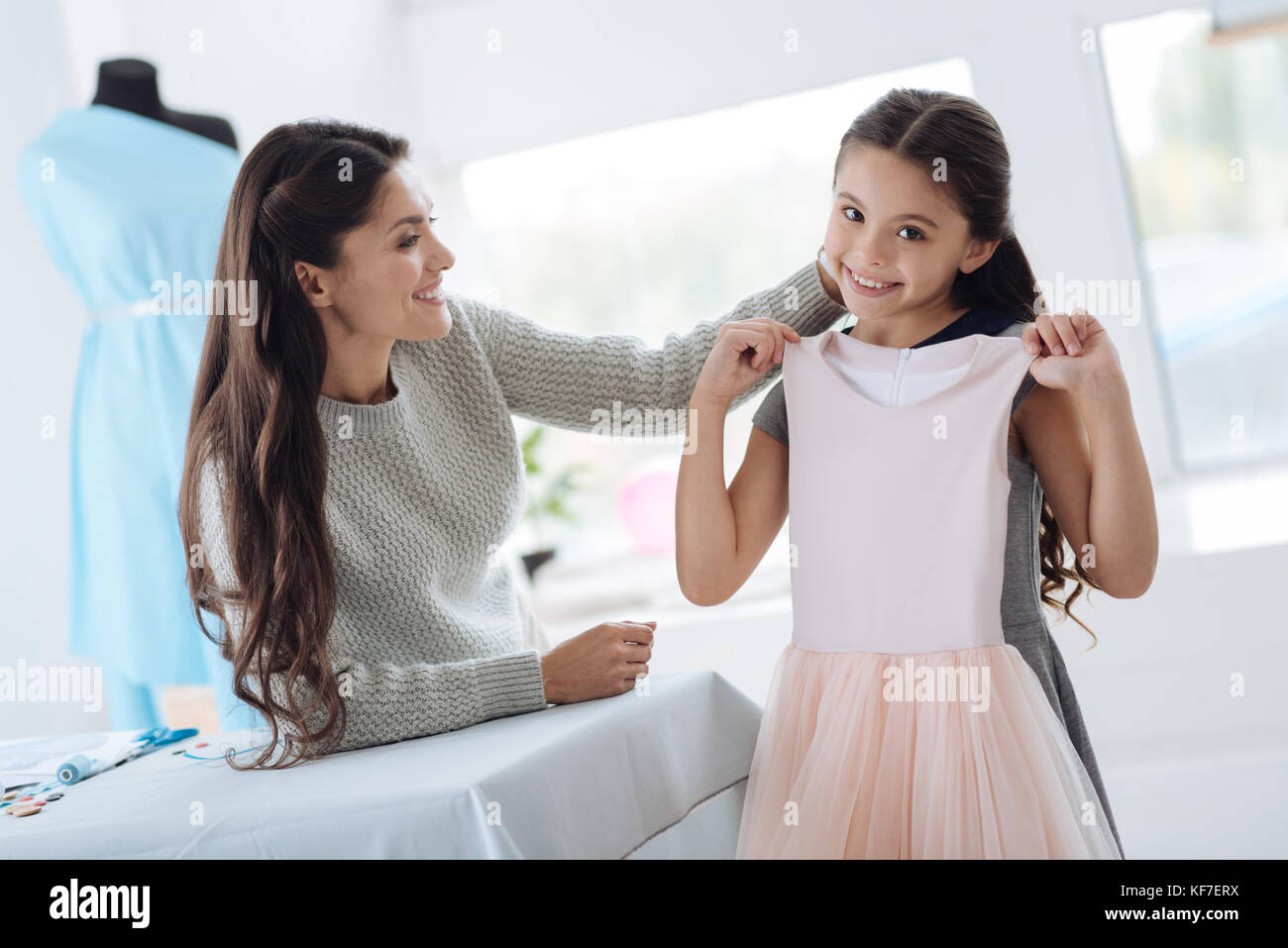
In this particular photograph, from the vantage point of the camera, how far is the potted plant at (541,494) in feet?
10.4

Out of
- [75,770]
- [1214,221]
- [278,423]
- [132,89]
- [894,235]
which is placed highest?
[132,89]

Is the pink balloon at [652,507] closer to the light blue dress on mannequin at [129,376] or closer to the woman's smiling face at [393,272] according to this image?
the light blue dress on mannequin at [129,376]

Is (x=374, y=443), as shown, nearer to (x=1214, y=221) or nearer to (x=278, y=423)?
(x=278, y=423)

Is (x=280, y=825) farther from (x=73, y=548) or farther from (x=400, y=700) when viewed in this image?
(x=73, y=548)

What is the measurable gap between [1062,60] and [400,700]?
2376mm

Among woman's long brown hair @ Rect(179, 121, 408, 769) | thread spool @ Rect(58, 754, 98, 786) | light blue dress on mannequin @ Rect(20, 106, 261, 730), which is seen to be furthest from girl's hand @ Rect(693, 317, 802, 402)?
light blue dress on mannequin @ Rect(20, 106, 261, 730)

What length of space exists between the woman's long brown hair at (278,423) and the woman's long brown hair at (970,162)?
0.55 metres

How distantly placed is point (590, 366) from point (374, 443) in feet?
0.94

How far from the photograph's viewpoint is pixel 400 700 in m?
1.13

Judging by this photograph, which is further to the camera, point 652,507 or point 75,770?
point 652,507

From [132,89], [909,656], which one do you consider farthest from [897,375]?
[132,89]

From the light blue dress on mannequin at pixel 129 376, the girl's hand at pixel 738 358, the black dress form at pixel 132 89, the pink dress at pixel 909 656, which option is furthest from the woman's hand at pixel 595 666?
the black dress form at pixel 132 89

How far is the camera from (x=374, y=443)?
126 centimetres
